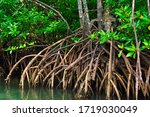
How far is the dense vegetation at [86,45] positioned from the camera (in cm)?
516

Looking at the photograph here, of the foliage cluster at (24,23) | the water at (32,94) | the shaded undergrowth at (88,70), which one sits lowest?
the water at (32,94)

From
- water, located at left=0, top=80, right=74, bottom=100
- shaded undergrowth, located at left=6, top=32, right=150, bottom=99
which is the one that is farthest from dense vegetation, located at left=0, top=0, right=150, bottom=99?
water, located at left=0, top=80, right=74, bottom=100

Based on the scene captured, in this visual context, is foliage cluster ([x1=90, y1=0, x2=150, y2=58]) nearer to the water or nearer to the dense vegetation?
the dense vegetation

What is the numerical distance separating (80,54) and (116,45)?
626mm

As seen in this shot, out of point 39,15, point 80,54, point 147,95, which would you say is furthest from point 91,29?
point 147,95

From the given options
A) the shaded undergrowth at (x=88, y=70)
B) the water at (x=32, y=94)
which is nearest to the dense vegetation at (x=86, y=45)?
the shaded undergrowth at (x=88, y=70)

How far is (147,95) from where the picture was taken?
210 inches

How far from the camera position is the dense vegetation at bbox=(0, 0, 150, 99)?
5.16 m

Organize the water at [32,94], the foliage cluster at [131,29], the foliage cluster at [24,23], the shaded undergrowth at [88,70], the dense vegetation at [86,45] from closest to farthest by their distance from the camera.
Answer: the foliage cluster at [131,29]
the dense vegetation at [86,45]
the shaded undergrowth at [88,70]
the water at [32,94]
the foliage cluster at [24,23]

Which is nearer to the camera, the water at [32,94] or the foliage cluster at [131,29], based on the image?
the foliage cluster at [131,29]

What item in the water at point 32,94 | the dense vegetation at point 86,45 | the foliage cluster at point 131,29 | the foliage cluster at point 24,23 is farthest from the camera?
the foliage cluster at point 24,23

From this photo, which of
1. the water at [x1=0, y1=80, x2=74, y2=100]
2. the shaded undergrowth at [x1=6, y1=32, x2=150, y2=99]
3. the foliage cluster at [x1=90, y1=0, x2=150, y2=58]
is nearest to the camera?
the foliage cluster at [x1=90, y1=0, x2=150, y2=58]

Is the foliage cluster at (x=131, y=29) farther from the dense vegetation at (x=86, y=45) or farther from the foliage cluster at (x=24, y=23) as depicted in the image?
the foliage cluster at (x=24, y=23)

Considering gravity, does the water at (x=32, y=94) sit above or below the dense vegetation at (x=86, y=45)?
below
